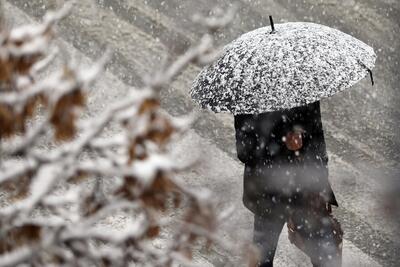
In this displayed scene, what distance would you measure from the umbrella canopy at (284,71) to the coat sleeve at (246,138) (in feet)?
0.88

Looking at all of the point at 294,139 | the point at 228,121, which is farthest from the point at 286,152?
the point at 228,121

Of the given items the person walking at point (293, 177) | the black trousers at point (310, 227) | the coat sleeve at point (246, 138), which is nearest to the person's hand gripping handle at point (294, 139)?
the person walking at point (293, 177)

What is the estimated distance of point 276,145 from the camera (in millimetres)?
4293

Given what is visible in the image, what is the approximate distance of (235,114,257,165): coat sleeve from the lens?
14.2 feet

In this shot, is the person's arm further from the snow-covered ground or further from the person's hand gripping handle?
the snow-covered ground

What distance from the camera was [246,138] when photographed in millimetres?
4344

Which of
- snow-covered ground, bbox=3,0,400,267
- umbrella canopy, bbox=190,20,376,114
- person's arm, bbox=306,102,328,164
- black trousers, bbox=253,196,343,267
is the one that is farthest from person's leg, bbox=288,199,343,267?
snow-covered ground, bbox=3,0,400,267

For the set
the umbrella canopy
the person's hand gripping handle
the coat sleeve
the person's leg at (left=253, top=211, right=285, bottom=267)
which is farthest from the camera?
the person's leg at (left=253, top=211, right=285, bottom=267)

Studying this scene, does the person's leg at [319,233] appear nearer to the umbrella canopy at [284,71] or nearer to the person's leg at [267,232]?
the person's leg at [267,232]

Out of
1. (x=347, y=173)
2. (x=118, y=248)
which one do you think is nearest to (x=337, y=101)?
(x=347, y=173)

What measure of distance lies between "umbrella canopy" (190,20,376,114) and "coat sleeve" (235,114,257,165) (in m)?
0.27

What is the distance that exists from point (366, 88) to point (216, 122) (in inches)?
67.3

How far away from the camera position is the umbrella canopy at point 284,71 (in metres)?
4.02

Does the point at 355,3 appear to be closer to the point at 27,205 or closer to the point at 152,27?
the point at 152,27
